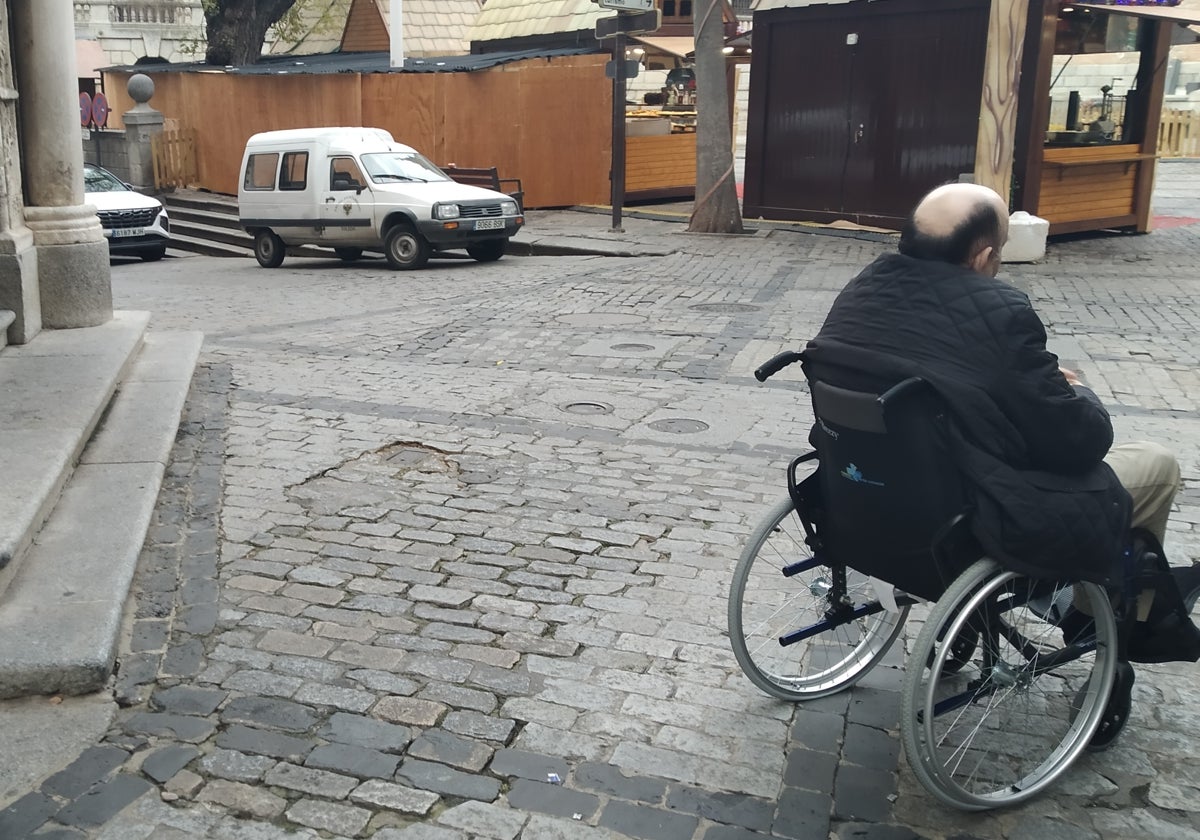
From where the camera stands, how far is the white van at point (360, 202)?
52.1 ft

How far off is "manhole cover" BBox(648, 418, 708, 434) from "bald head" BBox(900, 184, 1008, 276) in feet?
12.8

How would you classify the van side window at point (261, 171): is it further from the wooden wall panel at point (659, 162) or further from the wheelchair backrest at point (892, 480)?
the wheelchair backrest at point (892, 480)

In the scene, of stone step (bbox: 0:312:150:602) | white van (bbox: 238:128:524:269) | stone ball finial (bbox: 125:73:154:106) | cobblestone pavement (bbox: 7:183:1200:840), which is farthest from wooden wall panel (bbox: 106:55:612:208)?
stone step (bbox: 0:312:150:602)

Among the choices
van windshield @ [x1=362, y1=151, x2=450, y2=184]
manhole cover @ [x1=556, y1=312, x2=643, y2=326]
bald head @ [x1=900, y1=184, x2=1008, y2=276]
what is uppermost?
bald head @ [x1=900, y1=184, x2=1008, y2=276]

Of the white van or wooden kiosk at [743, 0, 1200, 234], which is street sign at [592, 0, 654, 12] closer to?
wooden kiosk at [743, 0, 1200, 234]

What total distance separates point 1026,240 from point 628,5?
6.26 metres

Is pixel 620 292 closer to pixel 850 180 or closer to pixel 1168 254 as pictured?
pixel 850 180

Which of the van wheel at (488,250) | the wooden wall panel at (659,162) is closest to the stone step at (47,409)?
the van wheel at (488,250)

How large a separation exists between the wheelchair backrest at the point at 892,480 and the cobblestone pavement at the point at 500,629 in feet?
2.02

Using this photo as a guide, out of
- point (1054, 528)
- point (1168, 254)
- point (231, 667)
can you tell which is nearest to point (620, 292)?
point (1168, 254)

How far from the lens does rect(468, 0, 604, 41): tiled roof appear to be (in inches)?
938

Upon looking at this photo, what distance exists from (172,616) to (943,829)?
2723mm

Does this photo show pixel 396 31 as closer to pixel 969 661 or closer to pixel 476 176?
pixel 476 176

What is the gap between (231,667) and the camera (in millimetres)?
4008
